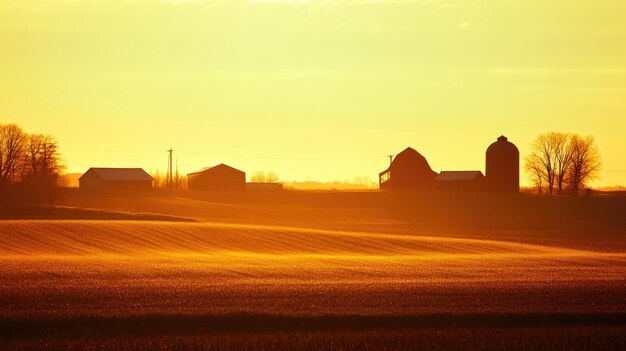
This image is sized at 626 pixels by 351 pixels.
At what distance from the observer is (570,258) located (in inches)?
1975

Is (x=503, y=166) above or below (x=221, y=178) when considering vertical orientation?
above

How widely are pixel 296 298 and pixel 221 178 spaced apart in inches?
4660

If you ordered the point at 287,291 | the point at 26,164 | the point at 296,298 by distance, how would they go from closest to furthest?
1. the point at 296,298
2. the point at 287,291
3. the point at 26,164

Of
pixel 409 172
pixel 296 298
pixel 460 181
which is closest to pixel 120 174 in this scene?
pixel 409 172

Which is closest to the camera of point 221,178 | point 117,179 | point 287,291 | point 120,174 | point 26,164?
point 287,291

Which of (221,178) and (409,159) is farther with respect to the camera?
(221,178)

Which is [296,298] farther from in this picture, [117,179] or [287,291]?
[117,179]

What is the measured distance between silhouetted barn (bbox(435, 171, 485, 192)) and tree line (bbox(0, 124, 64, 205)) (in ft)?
193

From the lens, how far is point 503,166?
12688 cm

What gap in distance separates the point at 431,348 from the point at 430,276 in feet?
55.4

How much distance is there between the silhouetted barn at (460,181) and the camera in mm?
133375

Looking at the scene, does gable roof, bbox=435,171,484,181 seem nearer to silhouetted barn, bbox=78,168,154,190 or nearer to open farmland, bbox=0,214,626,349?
silhouetted barn, bbox=78,168,154,190

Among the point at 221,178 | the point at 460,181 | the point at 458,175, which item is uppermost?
the point at 221,178

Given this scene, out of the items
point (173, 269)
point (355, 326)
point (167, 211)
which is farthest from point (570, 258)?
point (167, 211)
